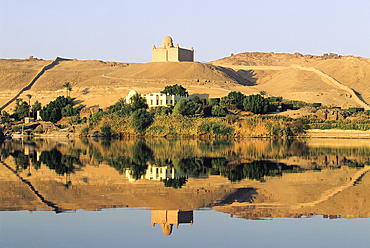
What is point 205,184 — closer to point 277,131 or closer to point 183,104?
point 277,131

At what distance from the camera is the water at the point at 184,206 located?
6.81 metres

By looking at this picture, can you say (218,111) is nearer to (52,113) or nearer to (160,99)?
(160,99)

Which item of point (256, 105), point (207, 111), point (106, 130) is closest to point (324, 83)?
point (256, 105)

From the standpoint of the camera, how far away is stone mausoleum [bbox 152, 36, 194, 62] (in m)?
83.5

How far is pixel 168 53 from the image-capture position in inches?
3322

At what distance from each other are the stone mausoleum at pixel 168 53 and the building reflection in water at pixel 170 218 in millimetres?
76290

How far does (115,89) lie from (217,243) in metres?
59.0

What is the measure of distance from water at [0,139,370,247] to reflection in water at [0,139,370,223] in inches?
0.9

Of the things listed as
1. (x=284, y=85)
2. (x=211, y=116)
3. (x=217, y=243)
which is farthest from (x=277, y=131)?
Answer: (x=284, y=85)

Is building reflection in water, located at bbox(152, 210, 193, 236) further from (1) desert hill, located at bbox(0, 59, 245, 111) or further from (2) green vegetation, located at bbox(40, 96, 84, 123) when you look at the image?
(1) desert hill, located at bbox(0, 59, 245, 111)

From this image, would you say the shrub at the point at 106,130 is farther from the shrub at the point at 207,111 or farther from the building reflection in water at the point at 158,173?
the building reflection in water at the point at 158,173

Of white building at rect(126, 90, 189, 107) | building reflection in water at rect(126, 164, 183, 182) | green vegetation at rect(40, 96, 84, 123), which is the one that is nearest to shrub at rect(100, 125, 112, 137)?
white building at rect(126, 90, 189, 107)

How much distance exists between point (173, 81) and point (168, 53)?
16.1 metres

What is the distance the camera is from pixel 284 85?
231 feet
